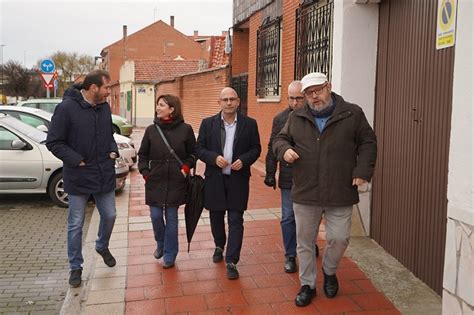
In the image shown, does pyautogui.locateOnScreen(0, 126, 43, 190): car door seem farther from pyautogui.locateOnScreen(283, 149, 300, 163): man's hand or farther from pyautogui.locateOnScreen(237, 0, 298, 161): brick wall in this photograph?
pyautogui.locateOnScreen(283, 149, 300, 163): man's hand

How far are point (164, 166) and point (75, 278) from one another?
1267mm

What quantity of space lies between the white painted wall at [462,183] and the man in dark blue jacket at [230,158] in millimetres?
1872

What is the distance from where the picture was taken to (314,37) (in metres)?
8.12

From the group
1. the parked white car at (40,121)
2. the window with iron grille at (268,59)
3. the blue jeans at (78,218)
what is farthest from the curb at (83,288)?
the window with iron grille at (268,59)

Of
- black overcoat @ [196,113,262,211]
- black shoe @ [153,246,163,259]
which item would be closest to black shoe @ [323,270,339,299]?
black overcoat @ [196,113,262,211]

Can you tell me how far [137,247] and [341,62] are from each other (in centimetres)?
297

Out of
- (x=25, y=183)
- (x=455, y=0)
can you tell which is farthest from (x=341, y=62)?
(x=25, y=183)

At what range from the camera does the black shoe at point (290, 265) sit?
4793 mm

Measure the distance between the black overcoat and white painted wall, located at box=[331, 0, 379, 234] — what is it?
1446 mm

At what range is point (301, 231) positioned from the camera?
4.04 metres

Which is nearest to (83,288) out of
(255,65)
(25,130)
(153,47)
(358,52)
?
(358,52)

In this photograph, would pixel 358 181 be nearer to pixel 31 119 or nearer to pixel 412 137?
pixel 412 137

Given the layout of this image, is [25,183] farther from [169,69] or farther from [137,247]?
[169,69]

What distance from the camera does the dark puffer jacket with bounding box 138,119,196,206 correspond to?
4.82 m
